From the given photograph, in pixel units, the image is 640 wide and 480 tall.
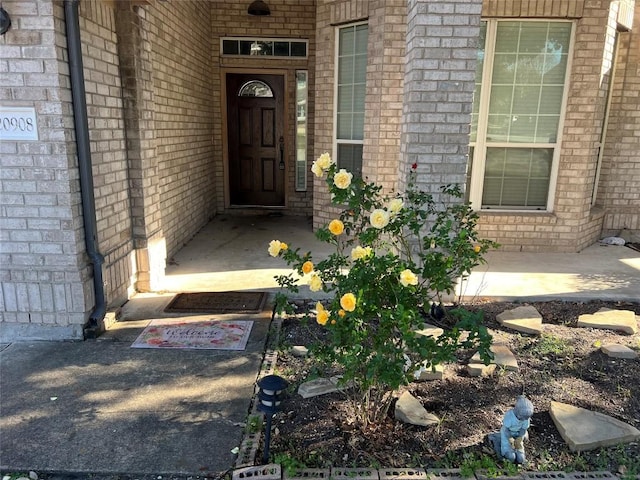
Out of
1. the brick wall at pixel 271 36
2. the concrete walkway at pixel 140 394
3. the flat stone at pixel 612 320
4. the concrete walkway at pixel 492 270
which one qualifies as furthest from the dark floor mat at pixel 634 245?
the brick wall at pixel 271 36

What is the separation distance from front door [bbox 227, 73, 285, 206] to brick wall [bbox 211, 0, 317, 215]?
0.56ft

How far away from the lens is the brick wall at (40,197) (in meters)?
3.09

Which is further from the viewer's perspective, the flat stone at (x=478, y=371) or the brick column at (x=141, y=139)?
the brick column at (x=141, y=139)

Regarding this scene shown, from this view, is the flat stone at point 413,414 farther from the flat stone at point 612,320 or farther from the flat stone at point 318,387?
the flat stone at point 612,320

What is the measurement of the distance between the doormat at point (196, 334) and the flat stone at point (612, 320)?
2.70 meters

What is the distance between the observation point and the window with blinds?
598 cm

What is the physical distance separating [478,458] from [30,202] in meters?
3.20

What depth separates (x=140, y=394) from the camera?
288cm

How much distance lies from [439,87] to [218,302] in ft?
8.51

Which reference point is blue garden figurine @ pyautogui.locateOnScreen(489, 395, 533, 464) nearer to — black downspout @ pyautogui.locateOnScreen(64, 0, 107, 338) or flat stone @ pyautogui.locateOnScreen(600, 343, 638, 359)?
flat stone @ pyautogui.locateOnScreen(600, 343, 638, 359)

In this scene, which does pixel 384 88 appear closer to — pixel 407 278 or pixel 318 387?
pixel 318 387

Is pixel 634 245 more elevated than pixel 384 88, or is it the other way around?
pixel 384 88

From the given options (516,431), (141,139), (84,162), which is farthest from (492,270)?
(84,162)

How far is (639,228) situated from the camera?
22.1 feet
